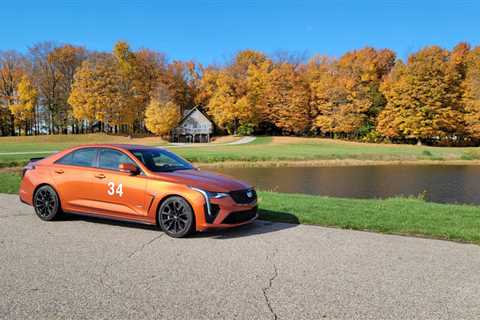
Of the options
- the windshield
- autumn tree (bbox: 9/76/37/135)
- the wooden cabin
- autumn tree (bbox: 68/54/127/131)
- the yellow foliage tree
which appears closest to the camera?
the windshield

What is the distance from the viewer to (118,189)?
671 cm

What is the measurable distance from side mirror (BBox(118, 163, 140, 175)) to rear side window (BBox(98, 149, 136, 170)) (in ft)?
0.73

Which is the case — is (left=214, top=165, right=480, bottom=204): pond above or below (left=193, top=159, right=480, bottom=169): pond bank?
below

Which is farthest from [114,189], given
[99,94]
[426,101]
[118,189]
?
[99,94]

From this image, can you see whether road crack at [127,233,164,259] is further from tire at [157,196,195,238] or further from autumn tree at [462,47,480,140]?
autumn tree at [462,47,480,140]

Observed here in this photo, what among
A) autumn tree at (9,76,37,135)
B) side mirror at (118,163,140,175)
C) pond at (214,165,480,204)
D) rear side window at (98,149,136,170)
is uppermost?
autumn tree at (9,76,37,135)

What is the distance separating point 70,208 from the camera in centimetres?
720

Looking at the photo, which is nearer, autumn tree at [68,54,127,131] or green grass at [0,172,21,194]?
green grass at [0,172,21,194]

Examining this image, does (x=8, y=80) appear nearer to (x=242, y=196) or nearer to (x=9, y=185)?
(x=9, y=185)

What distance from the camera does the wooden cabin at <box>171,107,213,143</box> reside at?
237ft

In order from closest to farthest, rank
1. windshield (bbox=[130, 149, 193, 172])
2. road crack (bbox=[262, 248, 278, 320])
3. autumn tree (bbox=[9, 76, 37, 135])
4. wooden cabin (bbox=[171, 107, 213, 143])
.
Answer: road crack (bbox=[262, 248, 278, 320]), windshield (bbox=[130, 149, 193, 172]), autumn tree (bbox=[9, 76, 37, 135]), wooden cabin (bbox=[171, 107, 213, 143])

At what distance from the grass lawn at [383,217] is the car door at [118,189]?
272cm

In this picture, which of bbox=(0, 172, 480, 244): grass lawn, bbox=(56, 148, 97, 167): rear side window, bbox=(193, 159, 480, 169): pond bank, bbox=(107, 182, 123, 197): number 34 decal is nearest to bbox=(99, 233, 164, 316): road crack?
bbox=(107, 182, 123, 197): number 34 decal

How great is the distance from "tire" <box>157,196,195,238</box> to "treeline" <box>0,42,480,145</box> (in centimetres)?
5890
